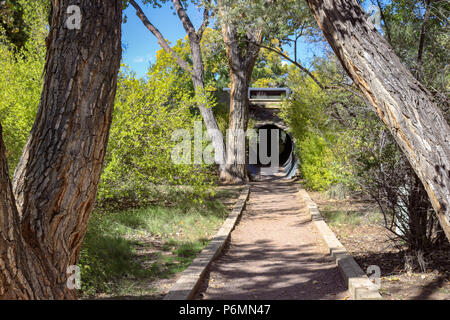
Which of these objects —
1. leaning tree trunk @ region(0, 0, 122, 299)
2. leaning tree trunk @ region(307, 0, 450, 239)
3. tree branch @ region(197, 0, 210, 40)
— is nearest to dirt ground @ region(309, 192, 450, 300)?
leaning tree trunk @ region(307, 0, 450, 239)

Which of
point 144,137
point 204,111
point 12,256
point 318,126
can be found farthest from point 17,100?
point 318,126

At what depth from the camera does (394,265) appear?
548cm

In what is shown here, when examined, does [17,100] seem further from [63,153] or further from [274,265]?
[63,153]

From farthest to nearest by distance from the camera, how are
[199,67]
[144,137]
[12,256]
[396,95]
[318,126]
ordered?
1. [199,67]
2. [318,126]
3. [144,137]
4. [396,95]
5. [12,256]

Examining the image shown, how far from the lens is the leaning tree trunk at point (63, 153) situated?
236 centimetres

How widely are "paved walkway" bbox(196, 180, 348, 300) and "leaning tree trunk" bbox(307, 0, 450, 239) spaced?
7.19 ft

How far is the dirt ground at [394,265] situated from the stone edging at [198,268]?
6.46 feet

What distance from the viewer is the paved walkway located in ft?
15.7

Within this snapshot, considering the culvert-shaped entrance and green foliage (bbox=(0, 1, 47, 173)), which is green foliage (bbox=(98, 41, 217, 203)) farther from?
the culvert-shaped entrance

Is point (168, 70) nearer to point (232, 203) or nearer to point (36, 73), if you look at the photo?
point (36, 73)

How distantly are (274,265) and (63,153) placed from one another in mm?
4150

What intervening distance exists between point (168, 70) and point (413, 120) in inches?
242

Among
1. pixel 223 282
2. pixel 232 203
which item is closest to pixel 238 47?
pixel 232 203

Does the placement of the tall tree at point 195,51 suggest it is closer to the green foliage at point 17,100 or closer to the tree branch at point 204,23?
the tree branch at point 204,23
